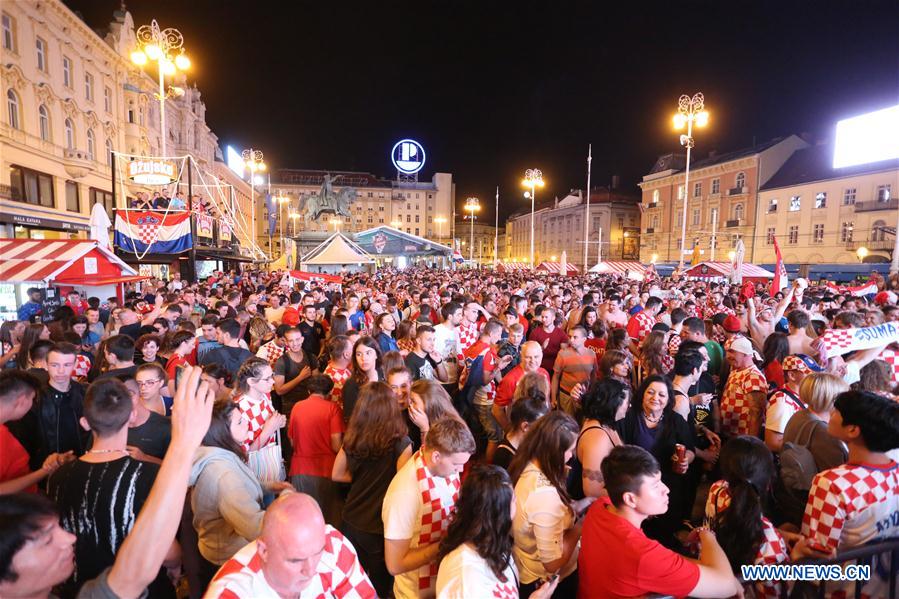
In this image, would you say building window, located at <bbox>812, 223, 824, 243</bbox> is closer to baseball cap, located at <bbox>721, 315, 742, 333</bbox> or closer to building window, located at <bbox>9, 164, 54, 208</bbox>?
baseball cap, located at <bbox>721, 315, 742, 333</bbox>

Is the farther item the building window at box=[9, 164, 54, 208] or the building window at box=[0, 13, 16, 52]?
the building window at box=[9, 164, 54, 208]

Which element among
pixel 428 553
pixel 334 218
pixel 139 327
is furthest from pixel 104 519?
pixel 334 218

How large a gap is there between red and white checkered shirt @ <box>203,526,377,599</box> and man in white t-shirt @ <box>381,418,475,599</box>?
423mm

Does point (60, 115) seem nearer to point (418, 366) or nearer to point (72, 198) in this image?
point (72, 198)

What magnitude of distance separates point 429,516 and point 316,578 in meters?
0.75

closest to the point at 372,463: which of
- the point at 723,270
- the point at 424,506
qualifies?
the point at 424,506

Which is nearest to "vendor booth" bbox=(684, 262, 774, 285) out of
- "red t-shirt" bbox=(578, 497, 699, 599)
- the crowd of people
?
the crowd of people

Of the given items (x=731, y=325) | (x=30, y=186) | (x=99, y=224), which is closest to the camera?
(x=731, y=325)

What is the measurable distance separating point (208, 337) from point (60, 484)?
4681 mm

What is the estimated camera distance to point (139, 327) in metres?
7.07

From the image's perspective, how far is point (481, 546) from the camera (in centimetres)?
208

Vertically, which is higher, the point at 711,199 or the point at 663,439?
the point at 711,199

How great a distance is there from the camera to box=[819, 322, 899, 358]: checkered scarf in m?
4.69

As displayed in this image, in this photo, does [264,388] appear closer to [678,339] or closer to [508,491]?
[508,491]
